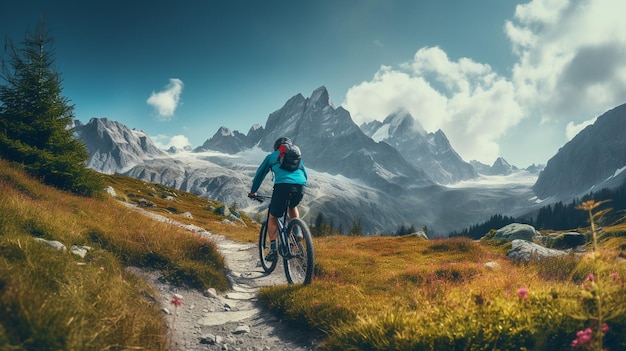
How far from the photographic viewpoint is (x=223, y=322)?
713cm

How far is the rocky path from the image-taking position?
5941 millimetres

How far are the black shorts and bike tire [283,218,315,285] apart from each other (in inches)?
22.3

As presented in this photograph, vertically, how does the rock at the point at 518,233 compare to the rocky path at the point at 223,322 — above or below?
above

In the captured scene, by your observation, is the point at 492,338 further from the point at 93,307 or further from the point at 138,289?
the point at 138,289

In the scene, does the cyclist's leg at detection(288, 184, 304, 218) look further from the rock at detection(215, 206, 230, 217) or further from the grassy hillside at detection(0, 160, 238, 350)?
the rock at detection(215, 206, 230, 217)

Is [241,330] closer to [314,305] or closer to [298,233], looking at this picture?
[314,305]

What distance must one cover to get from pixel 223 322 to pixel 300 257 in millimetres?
2622

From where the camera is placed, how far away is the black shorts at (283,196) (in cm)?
942

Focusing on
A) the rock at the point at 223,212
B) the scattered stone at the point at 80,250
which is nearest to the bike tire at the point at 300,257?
the scattered stone at the point at 80,250

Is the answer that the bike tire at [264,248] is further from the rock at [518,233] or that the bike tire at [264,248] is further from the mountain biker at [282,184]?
the rock at [518,233]

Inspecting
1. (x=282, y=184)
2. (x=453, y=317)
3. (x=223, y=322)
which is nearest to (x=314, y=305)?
(x=223, y=322)

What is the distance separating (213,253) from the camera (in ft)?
34.9

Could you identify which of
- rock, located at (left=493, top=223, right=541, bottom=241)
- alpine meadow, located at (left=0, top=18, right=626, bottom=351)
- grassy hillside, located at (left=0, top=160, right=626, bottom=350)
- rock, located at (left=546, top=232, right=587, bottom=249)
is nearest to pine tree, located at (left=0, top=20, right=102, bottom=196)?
alpine meadow, located at (left=0, top=18, right=626, bottom=351)

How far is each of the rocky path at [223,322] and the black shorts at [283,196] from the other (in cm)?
249
